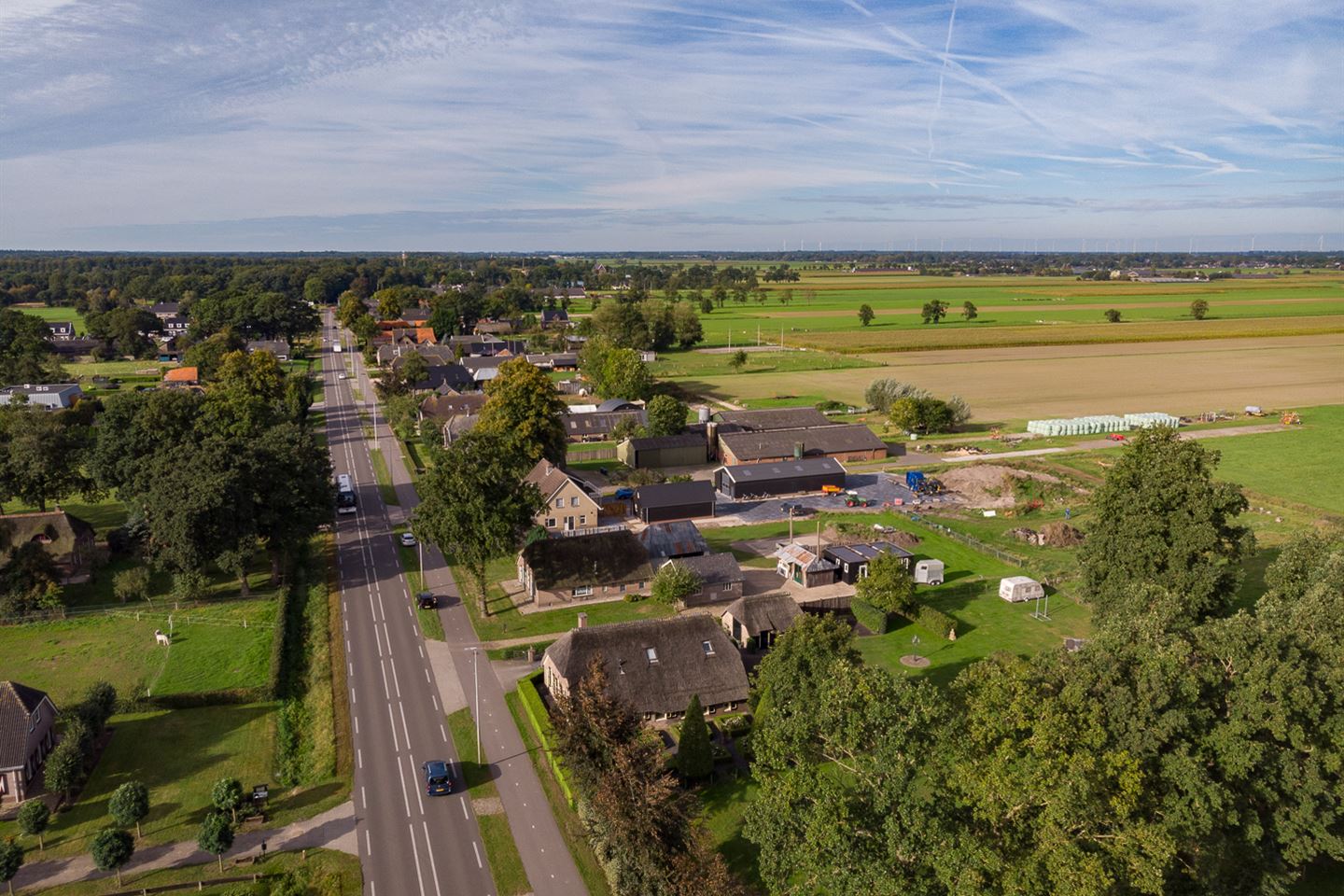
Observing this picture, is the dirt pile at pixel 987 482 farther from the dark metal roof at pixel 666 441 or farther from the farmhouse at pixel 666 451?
the dark metal roof at pixel 666 441

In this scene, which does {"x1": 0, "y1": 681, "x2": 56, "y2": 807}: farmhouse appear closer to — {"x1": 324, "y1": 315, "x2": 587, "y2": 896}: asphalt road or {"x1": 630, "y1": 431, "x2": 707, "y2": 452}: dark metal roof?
{"x1": 324, "y1": 315, "x2": 587, "y2": 896}: asphalt road

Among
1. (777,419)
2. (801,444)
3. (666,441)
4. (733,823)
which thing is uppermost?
(777,419)

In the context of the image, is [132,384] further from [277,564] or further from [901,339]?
[901,339]

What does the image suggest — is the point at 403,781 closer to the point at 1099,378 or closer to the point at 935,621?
the point at 935,621

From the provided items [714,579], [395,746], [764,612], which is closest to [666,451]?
[714,579]

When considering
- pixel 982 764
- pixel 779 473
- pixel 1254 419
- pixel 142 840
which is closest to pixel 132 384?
pixel 779 473

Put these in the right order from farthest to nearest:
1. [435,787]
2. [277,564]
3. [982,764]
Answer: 1. [277,564]
2. [435,787]
3. [982,764]

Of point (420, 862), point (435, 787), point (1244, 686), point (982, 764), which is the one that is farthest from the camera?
point (435, 787)
